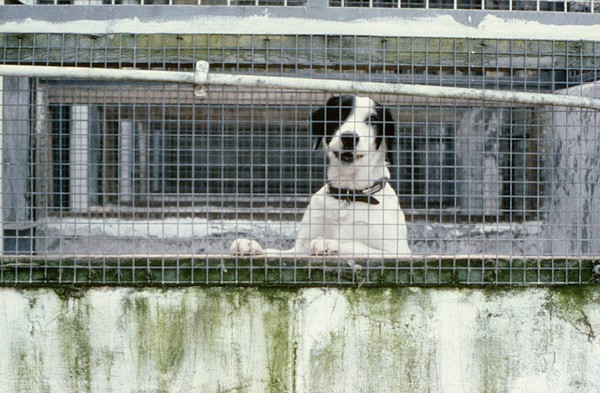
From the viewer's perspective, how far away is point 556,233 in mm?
5008

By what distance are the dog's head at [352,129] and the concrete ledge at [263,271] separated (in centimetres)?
63

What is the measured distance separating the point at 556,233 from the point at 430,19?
2.00m

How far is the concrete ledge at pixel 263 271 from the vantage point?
3.40 m

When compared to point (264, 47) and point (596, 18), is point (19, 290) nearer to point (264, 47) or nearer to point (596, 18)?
point (264, 47)

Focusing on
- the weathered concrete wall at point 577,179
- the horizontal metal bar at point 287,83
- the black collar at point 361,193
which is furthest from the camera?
the black collar at point 361,193

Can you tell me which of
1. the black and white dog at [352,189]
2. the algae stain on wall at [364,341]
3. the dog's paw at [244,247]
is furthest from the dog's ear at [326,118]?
the algae stain on wall at [364,341]

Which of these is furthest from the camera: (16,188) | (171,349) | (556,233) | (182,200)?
(182,200)

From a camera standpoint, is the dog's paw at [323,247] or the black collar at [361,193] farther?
the black collar at [361,193]

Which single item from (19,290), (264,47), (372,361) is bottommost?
(372,361)

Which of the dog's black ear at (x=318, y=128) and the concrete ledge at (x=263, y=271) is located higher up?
the dog's black ear at (x=318, y=128)

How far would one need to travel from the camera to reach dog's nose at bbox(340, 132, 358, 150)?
3.88 m

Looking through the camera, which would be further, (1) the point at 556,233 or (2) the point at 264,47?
(1) the point at 556,233

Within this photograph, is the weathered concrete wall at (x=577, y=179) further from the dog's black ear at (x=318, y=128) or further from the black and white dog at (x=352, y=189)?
the dog's black ear at (x=318, y=128)

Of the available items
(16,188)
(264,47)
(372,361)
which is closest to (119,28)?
(264,47)
